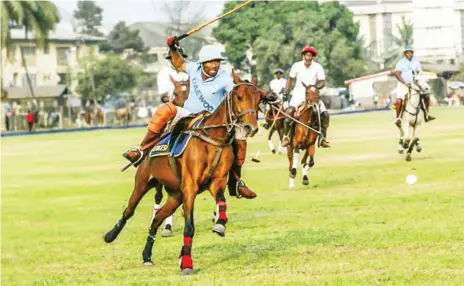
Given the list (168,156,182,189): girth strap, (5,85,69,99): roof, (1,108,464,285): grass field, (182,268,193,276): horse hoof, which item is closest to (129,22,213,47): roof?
(5,85,69,99): roof

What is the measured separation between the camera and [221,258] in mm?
14969

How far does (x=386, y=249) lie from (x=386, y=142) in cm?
2760

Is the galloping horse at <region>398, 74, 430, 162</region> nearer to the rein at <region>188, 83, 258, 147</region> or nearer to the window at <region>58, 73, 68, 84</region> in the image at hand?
the rein at <region>188, 83, 258, 147</region>

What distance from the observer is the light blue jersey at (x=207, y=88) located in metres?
14.5

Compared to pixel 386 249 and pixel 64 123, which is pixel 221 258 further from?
pixel 64 123

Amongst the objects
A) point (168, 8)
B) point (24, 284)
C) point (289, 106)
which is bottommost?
point (24, 284)

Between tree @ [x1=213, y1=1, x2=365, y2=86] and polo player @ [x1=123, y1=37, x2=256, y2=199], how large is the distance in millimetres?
101855

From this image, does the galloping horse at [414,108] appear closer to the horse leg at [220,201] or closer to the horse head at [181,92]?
the horse head at [181,92]

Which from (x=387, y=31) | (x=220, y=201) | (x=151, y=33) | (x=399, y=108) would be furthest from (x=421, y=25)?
(x=220, y=201)

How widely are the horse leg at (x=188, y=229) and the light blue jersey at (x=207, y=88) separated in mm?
1093

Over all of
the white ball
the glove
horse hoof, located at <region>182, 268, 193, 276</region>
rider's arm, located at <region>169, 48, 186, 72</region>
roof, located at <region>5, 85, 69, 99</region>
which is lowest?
horse hoof, located at <region>182, 268, 193, 276</region>

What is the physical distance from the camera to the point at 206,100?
14672mm

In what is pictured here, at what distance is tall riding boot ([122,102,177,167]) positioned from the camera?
15039 mm

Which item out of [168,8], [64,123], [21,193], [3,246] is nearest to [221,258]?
[3,246]
